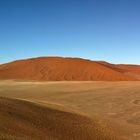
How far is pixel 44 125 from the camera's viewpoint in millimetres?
9141

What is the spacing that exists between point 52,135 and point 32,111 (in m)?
2.39

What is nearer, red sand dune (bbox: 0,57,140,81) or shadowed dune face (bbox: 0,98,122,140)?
shadowed dune face (bbox: 0,98,122,140)

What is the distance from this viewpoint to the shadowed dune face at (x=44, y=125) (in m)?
7.82

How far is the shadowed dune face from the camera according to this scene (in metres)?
7.82

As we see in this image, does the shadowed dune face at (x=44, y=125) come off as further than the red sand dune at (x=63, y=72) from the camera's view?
No

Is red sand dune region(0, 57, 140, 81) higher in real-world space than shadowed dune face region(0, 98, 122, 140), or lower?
higher

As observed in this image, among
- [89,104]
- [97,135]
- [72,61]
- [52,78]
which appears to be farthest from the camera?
[72,61]

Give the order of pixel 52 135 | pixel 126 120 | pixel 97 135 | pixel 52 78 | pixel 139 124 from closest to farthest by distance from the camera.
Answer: pixel 52 135
pixel 97 135
pixel 139 124
pixel 126 120
pixel 52 78

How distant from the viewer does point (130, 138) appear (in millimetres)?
10031

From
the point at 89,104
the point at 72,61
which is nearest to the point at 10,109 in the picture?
the point at 89,104

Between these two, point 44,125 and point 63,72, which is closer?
point 44,125

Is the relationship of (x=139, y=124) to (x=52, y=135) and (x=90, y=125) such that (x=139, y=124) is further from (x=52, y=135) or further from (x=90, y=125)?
(x=52, y=135)

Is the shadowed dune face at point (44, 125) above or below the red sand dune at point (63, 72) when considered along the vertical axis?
below

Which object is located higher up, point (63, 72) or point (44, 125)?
point (63, 72)
